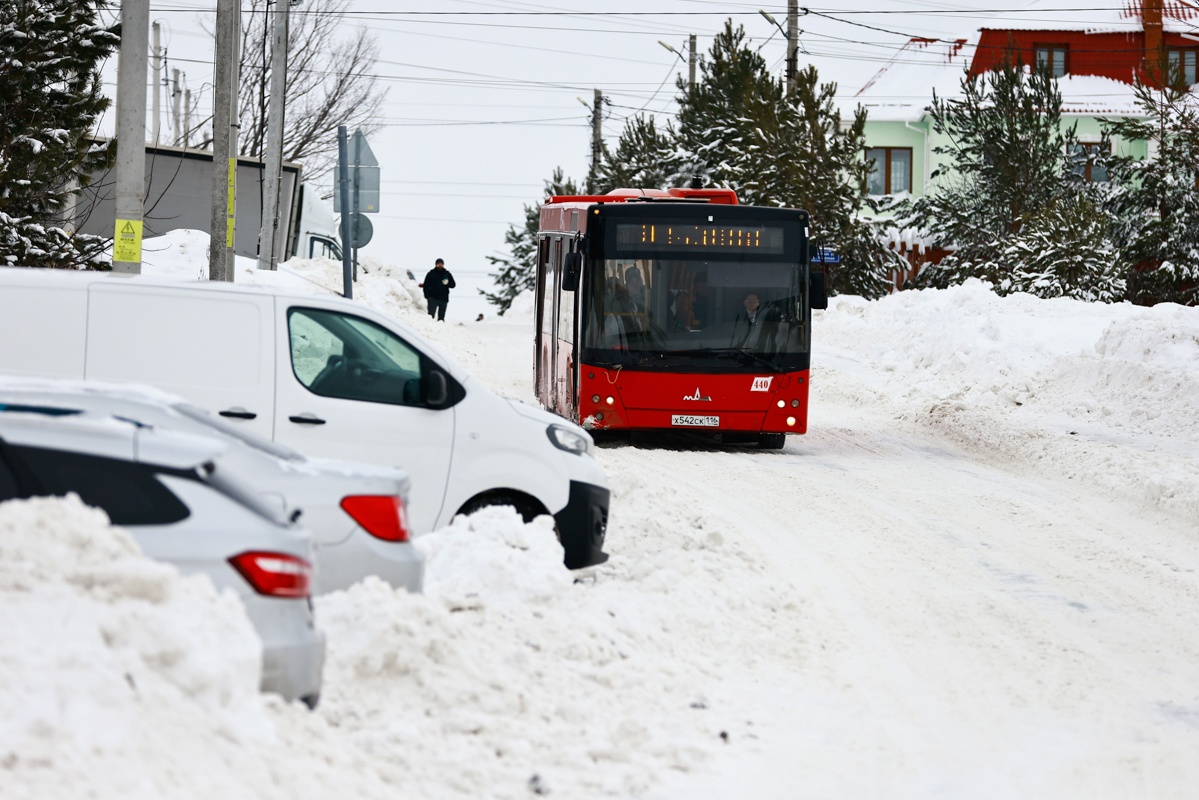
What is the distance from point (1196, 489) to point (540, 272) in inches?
441

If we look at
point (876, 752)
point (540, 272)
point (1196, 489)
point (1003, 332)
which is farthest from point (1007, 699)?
point (1003, 332)

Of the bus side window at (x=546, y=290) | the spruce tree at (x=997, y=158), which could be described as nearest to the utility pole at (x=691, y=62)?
the spruce tree at (x=997, y=158)

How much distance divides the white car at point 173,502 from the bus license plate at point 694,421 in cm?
1200

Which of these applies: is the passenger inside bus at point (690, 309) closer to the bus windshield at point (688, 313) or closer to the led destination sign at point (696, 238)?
the bus windshield at point (688, 313)

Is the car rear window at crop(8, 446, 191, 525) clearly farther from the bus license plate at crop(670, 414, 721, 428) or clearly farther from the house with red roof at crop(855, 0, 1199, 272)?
the house with red roof at crop(855, 0, 1199, 272)

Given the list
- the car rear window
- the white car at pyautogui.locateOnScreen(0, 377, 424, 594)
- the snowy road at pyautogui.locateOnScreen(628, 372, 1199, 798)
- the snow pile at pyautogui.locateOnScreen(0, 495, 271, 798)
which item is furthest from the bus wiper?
the snow pile at pyautogui.locateOnScreen(0, 495, 271, 798)

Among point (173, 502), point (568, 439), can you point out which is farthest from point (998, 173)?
point (173, 502)

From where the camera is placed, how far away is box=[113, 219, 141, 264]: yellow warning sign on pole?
1383 centimetres

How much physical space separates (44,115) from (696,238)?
7266 millimetres

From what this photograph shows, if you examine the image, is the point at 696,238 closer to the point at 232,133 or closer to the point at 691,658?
the point at 232,133

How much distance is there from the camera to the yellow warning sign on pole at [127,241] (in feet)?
45.4

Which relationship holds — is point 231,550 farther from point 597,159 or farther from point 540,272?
point 597,159

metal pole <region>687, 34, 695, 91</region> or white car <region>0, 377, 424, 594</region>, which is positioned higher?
metal pole <region>687, 34, 695, 91</region>

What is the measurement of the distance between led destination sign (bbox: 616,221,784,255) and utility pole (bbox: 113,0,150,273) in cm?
545
